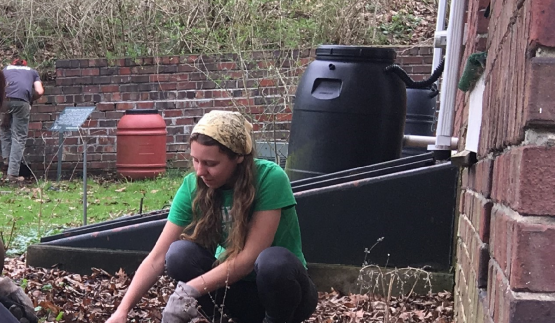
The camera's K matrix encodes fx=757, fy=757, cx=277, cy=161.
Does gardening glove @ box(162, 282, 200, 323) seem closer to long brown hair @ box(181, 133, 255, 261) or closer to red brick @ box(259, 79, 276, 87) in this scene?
long brown hair @ box(181, 133, 255, 261)

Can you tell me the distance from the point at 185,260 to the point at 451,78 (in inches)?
65.4

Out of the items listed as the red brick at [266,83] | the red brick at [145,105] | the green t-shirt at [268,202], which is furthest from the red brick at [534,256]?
the red brick at [145,105]

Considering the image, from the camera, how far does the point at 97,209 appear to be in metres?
7.32

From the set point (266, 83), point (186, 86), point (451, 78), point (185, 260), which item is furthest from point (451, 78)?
point (186, 86)

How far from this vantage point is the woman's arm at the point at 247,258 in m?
2.72

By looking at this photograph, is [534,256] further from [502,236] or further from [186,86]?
[186,86]

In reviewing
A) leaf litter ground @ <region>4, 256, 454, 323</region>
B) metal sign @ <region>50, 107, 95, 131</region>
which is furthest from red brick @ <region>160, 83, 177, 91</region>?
leaf litter ground @ <region>4, 256, 454, 323</region>

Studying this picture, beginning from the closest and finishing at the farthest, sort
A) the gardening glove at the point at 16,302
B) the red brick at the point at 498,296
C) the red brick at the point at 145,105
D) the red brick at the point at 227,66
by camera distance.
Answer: the red brick at the point at 498,296
the gardening glove at the point at 16,302
the red brick at the point at 227,66
the red brick at the point at 145,105

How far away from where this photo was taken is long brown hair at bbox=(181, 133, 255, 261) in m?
2.76

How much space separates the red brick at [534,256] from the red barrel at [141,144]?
28.4 ft

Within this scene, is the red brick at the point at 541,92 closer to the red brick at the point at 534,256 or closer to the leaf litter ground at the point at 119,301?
the red brick at the point at 534,256

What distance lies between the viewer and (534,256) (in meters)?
1.08

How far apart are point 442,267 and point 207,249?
4.96ft

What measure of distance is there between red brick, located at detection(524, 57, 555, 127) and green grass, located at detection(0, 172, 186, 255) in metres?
4.52
